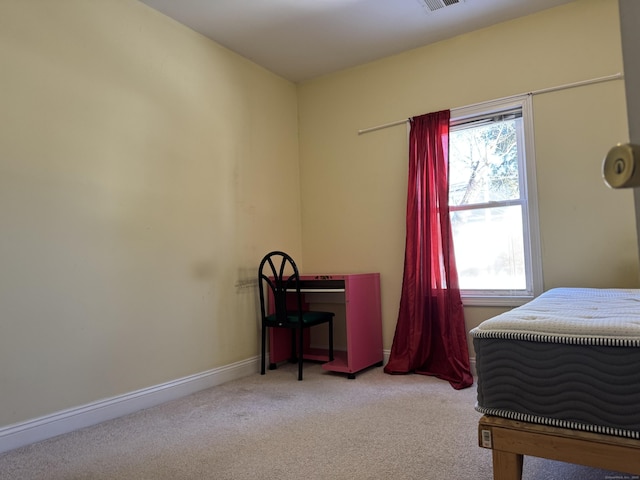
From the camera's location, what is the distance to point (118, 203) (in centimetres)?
261

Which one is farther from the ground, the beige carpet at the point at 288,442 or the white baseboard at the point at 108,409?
the white baseboard at the point at 108,409

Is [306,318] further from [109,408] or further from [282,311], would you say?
[109,408]

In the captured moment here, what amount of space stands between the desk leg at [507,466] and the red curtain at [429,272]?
1805 mm

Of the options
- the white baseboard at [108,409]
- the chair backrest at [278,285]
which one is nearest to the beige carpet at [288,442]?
the white baseboard at [108,409]

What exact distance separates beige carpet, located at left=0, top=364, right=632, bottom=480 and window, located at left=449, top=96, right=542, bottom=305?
0.86 metres

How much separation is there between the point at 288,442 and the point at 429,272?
5.74 ft

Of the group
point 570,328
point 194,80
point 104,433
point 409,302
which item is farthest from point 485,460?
point 194,80

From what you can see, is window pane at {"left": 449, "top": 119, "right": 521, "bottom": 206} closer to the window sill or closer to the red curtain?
the red curtain

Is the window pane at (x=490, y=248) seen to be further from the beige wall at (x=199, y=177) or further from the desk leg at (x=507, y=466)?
the desk leg at (x=507, y=466)

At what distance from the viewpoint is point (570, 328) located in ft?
4.21

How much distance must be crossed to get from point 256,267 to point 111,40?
190 centimetres

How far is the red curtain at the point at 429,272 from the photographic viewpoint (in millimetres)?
3182

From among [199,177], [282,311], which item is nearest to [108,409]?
[282,311]

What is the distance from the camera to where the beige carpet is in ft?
5.66
